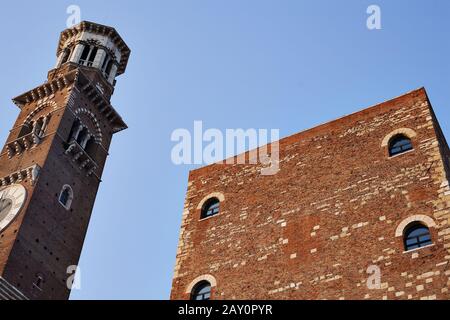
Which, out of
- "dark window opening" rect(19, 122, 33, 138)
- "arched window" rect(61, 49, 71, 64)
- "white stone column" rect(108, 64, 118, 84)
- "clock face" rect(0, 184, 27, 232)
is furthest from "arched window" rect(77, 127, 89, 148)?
"arched window" rect(61, 49, 71, 64)

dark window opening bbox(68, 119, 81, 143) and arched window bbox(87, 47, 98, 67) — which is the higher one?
arched window bbox(87, 47, 98, 67)

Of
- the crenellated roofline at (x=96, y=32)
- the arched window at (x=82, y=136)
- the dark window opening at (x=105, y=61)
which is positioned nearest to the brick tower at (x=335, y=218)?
the arched window at (x=82, y=136)

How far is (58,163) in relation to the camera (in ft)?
139

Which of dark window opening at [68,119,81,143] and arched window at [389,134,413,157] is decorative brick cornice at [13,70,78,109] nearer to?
dark window opening at [68,119,81,143]

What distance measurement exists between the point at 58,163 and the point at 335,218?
25.7m

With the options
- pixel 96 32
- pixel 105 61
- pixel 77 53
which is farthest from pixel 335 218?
pixel 96 32

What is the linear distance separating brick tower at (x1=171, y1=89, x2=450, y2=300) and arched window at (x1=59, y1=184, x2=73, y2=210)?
1808 cm

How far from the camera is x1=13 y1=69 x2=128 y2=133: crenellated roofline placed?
156ft

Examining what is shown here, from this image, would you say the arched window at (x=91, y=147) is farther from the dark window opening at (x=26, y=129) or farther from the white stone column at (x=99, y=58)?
the white stone column at (x=99, y=58)

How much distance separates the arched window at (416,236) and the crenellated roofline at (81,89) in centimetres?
3315

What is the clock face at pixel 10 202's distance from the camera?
3837 cm

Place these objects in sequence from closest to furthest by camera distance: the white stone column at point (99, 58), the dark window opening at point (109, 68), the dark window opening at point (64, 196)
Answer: the dark window opening at point (64, 196) < the white stone column at point (99, 58) < the dark window opening at point (109, 68)

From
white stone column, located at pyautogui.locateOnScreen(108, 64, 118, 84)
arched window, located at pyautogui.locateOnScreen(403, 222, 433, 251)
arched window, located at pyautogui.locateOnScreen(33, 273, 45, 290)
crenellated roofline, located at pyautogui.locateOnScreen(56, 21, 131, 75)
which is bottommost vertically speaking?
arched window, located at pyautogui.locateOnScreen(403, 222, 433, 251)
